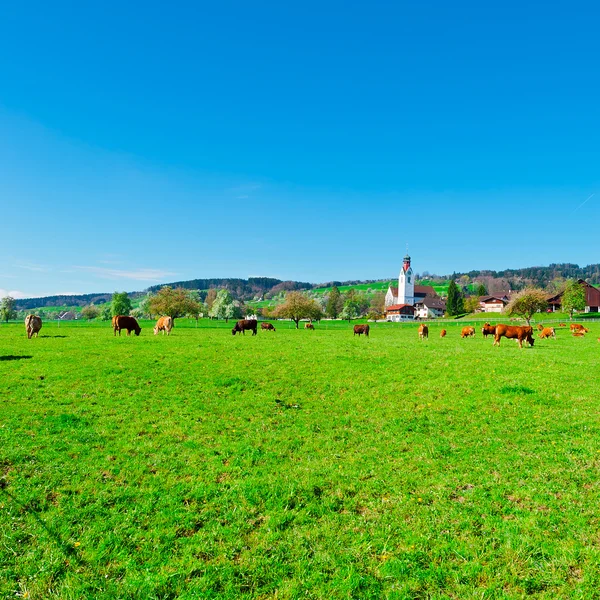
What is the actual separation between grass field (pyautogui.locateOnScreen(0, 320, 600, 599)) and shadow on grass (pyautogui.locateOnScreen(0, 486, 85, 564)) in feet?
0.11

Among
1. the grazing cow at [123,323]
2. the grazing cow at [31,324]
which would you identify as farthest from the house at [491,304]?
the grazing cow at [31,324]

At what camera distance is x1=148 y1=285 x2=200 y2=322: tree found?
267 feet

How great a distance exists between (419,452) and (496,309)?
612 feet

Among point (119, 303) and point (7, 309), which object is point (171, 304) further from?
point (7, 309)

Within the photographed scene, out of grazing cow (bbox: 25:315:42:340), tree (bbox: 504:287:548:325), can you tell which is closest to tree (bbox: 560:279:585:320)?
tree (bbox: 504:287:548:325)

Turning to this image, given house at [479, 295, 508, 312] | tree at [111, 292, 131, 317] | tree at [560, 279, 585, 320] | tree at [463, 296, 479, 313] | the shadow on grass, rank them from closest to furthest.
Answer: the shadow on grass, tree at [560, 279, 585, 320], tree at [111, 292, 131, 317], tree at [463, 296, 479, 313], house at [479, 295, 508, 312]

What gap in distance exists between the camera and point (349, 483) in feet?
28.6

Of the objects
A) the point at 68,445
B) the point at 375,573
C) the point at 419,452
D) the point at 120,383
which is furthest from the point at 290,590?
the point at 120,383

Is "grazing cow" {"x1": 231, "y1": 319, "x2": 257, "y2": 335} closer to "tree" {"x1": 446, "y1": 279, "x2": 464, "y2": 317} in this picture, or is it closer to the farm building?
the farm building

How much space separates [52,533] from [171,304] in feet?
256

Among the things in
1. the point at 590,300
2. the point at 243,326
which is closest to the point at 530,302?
the point at 243,326

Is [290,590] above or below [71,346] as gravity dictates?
below

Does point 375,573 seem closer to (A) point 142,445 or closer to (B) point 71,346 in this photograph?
(A) point 142,445

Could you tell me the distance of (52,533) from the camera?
673cm
